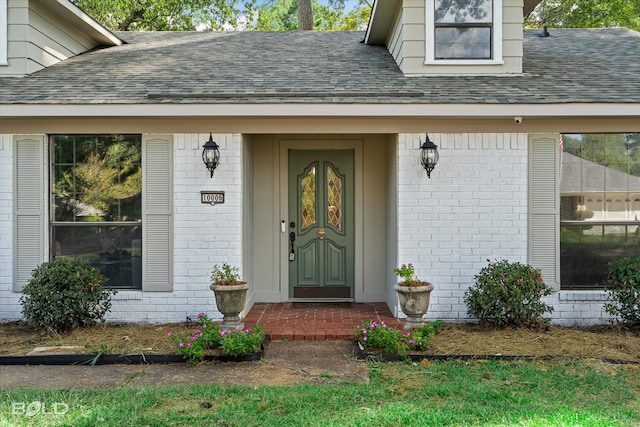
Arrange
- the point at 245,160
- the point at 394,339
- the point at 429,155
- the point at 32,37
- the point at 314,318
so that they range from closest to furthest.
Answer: the point at 394,339 → the point at 429,155 → the point at 314,318 → the point at 245,160 → the point at 32,37

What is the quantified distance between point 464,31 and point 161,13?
14.3 metres

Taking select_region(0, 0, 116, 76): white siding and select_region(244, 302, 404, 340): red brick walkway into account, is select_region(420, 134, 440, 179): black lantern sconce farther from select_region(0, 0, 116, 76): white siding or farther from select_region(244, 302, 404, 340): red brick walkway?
select_region(0, 0, 116, 76): white siding

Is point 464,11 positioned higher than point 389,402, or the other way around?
point 464,11

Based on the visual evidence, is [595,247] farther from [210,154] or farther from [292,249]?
[210,154]

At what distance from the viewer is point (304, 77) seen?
7.01 meters

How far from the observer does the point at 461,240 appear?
6.63 metres

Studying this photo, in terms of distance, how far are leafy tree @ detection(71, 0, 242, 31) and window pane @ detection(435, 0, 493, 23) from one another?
13442 mm

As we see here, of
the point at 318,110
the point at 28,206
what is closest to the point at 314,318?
the point at 318,110

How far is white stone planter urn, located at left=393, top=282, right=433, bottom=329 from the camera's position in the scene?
19.0ft

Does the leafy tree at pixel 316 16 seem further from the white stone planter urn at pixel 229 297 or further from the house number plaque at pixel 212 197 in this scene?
the white stone planter urn at pixel 229 297

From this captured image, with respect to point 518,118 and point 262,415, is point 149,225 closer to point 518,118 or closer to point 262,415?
point 262,415

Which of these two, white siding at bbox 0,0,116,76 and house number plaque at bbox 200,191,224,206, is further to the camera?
white siding at bbox 0,0,116,76

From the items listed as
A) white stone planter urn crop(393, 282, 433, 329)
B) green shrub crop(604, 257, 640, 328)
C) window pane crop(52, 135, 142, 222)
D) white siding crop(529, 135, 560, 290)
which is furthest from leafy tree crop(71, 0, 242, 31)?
green shrub crop(604, 257, 640, 328)

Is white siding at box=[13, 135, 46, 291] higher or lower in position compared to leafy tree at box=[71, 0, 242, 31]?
lower
